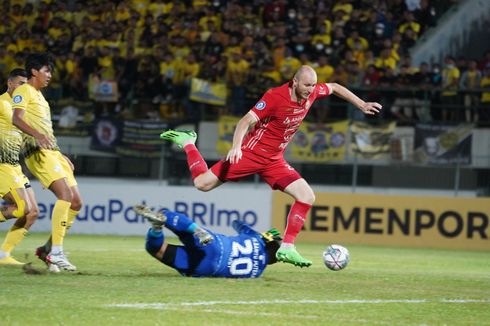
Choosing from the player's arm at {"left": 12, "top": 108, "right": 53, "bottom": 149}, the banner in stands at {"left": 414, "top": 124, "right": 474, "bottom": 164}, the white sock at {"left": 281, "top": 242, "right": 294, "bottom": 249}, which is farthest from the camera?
the banner in stands at {"left": 414, "top": 124, "right": 474, "bottom": 164}

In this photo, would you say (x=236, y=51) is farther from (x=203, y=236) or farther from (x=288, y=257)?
(x=203, y=236)

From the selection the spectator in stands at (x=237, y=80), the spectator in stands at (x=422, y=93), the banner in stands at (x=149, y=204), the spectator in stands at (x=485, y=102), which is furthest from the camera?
the spectator in stands at (x=237, y=80)

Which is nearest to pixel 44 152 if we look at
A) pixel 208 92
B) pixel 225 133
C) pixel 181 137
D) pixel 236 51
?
pixel 181 137

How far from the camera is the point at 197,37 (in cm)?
2534

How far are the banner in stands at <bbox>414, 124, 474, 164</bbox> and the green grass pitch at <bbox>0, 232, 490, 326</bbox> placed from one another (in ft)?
22.9

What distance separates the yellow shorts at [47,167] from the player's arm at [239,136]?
1.94 metres

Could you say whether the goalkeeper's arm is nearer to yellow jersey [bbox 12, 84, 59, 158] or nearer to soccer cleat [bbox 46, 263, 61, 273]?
soccer cleat [bbox 46, 263, 61, 273]

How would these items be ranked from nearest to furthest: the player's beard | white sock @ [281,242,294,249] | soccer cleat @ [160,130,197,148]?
white sock @ [281,242,294,249]
the player's beard
soccer cleat @ [160,130,197,148]

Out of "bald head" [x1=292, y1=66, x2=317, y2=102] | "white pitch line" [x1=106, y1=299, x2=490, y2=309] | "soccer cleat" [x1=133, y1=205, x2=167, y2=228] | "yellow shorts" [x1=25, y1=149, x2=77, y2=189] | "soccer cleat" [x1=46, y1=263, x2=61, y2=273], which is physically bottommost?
"soccer cleat" [x1=46, y1=263, x2=61, y2=273]

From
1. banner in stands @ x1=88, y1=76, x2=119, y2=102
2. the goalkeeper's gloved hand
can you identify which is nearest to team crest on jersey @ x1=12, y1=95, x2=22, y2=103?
the goalkeeper's gloved hand

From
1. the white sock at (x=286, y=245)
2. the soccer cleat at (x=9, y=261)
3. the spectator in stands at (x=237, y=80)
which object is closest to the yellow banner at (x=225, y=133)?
the spectator in stands at (x=237, y=80)

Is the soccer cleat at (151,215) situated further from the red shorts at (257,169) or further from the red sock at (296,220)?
the red shorts at (257,169)

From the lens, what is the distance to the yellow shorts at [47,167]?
475 inches

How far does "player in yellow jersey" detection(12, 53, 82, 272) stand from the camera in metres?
11.7
